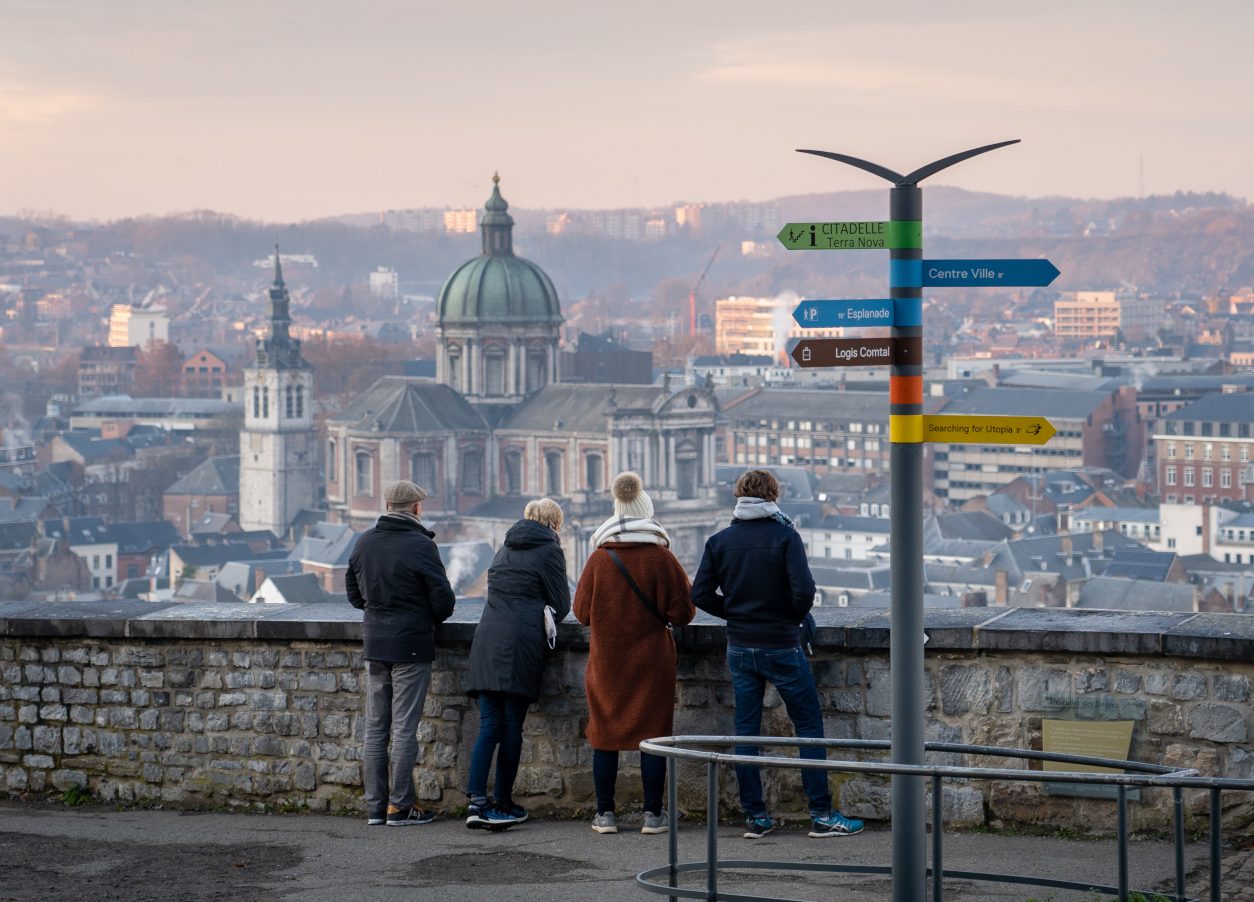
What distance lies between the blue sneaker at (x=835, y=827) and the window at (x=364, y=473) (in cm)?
8753

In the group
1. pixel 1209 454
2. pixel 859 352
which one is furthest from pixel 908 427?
pixel 1209 454

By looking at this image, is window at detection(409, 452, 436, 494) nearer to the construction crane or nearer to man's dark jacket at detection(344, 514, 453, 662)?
the construction crane

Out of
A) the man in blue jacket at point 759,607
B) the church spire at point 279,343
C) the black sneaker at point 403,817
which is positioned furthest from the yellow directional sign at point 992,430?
the church spire at point 279,343

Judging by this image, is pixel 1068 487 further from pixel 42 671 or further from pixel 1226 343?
pixel 42 671

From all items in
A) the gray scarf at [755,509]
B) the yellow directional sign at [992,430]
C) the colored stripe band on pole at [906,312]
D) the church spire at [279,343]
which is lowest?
the gray scarf at [755,509]

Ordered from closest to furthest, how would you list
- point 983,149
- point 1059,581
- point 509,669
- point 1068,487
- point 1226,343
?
1. point 983,149
2. point 509,669
3. point 1059,581
4. point 1068,487
5. point 1226,343

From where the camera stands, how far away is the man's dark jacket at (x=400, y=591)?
5.81m

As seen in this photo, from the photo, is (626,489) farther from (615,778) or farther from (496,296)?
(496,296)

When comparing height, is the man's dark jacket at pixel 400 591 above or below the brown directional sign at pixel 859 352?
below

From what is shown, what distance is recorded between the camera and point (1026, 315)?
573 ft

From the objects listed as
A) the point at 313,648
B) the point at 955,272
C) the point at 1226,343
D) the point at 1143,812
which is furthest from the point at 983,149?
the point at 1226,343

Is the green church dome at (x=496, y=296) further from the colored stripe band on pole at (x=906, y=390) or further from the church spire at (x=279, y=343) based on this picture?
the colored stripe band on pole at (x=906, y=390)

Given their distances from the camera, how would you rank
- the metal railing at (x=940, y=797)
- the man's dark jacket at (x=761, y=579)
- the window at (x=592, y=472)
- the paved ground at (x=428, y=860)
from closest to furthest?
1. the metal railing at (x=940, y=797)
2. the paved ground at (x=428, y=860)
3. the man's dark jacket at (x=761, y=579)
4. the window at (x=592, y=472)

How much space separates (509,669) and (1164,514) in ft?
291
